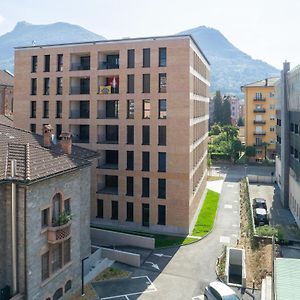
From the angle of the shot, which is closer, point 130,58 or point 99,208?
point 130,58

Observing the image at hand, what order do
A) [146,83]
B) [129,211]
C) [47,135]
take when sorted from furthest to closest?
[129,211], [146,83], [47,135]

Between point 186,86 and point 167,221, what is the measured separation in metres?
15.4

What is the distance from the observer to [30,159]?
24.6m

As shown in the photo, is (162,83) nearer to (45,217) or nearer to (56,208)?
(56,208)

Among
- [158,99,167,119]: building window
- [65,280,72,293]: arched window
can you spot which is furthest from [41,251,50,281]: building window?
[158,99,167,119]: building window

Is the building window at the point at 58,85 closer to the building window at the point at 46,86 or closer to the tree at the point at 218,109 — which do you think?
the building window at the point at 46,86

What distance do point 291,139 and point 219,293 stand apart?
99.8 feet

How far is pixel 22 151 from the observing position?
25516 millimetres

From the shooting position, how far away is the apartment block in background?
4525cm

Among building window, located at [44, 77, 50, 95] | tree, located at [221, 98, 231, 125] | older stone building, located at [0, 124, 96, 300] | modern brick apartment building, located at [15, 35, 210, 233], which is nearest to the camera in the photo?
older stone building, located at [0, 124, 96, 300]

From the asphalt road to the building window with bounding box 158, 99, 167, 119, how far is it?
14.5 metres

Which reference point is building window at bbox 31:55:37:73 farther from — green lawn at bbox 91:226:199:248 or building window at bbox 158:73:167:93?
green lawn at bbox 91:226:199:248

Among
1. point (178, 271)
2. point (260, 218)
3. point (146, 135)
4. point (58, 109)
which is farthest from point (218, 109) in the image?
point (178, 271)

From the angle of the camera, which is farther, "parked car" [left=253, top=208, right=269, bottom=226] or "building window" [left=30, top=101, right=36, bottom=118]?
"building window" [left=30, top=101, right=36, bottom=118]
